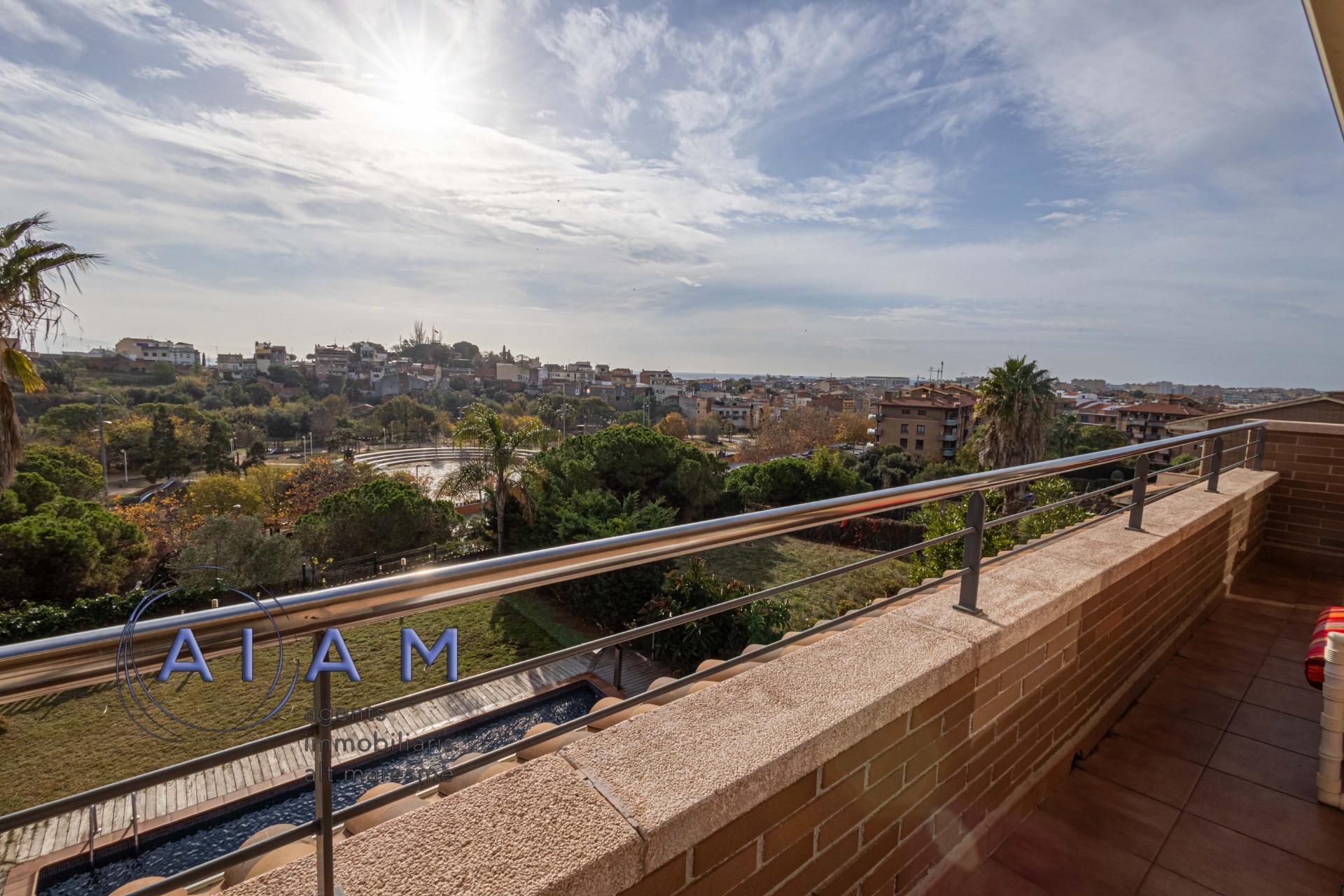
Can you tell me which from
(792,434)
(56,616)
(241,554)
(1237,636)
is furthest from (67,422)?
(1237,636)

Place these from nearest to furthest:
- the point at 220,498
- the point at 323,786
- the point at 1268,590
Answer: the point at 323,786, the point at 1268,590, the point at 220,498

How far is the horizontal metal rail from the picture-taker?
1.84 ft

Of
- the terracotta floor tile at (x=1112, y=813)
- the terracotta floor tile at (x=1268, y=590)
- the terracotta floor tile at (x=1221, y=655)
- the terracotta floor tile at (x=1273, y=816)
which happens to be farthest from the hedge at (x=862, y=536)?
the terracotta floor tile at (x=1112, y=813)

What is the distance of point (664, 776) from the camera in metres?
1.04

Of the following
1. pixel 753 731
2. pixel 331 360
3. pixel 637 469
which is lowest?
pixel 637 469

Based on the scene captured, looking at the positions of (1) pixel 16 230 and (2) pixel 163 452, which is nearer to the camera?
(1) pixel 16 230

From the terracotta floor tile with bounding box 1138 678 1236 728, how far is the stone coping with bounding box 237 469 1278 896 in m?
1.68

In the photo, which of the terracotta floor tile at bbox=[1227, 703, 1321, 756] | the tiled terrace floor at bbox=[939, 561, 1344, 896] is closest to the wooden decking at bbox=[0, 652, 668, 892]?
the tiled terrace floor at bbox=[939, 561, 1344, 896]

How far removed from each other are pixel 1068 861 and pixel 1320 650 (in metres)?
1.20

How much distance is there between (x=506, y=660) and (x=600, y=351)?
93.9m

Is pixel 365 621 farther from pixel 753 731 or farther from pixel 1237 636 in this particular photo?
pixel 1237 636

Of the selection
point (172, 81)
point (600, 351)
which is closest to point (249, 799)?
point (172, 81)

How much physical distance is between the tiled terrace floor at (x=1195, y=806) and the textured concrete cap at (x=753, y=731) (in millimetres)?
789

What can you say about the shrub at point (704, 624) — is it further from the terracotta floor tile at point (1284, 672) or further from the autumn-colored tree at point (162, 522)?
the autumn-colored tree at point (162, 522)
